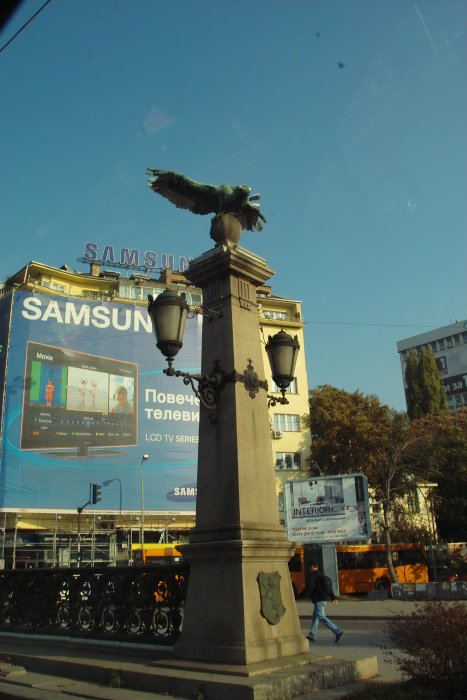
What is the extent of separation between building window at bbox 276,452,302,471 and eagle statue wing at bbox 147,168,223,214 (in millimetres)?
41394

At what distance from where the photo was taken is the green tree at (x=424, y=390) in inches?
2621

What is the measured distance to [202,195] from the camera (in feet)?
30.0

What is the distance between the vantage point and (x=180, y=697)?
6.09 metres

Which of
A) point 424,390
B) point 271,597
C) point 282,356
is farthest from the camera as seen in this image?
point 424,390

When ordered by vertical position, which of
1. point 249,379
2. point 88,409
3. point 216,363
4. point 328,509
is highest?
point 88,409

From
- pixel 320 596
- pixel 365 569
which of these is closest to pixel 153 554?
pixel 365 569

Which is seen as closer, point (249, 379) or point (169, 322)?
point (169, 322)

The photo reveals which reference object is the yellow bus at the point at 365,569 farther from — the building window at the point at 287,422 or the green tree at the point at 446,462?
the building window at the point at 287,422

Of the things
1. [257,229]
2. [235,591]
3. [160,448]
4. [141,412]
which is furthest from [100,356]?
[235,591]

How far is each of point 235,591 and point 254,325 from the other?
11.3 ft

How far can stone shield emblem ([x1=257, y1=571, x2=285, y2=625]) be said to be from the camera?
699 cm

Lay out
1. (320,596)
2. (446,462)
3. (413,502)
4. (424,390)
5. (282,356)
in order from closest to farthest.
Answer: (282,356), (320,596), (413,502), (446,462), (424,390)

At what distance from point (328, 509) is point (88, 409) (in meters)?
17.1

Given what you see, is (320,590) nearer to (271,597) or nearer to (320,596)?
(320,596)
